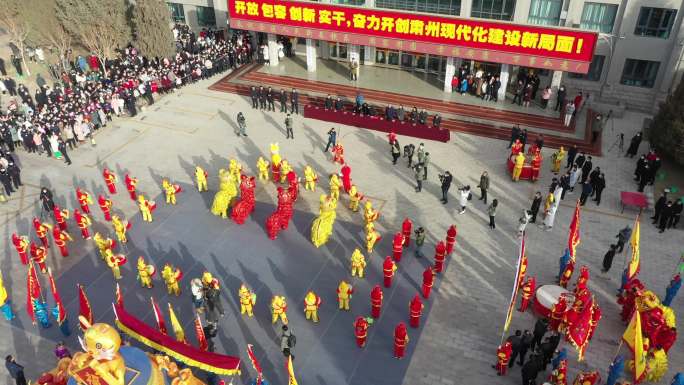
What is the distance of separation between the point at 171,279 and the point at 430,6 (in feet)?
74.2

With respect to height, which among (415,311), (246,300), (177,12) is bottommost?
(246,300)

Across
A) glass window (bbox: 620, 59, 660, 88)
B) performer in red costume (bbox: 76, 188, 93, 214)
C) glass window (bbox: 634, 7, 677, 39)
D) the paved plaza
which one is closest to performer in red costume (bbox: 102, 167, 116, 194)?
the paved plaza

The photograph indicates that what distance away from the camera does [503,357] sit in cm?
1449

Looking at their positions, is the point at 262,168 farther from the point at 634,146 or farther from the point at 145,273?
the point at 634,146

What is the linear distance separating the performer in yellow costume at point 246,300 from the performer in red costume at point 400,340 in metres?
4.71

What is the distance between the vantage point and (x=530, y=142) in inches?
1082

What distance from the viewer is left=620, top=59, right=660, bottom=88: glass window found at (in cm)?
3014

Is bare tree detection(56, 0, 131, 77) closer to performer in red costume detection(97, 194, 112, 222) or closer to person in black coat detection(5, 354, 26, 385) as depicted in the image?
performer in red costume detection(97, 194, 112, 222)

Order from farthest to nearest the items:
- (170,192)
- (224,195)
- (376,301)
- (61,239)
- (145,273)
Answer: (170,192), (224,195), (61,239), (145,273), (376,301)

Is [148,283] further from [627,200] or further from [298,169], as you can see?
[627,200]

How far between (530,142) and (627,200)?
676 cm

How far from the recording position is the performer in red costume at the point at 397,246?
18.5 meters

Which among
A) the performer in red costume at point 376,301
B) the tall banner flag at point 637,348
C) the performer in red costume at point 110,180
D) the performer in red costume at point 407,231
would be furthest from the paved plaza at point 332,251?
the tall banner flag at point 637,348

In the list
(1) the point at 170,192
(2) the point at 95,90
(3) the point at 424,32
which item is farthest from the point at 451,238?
(2) the point at 95,90
